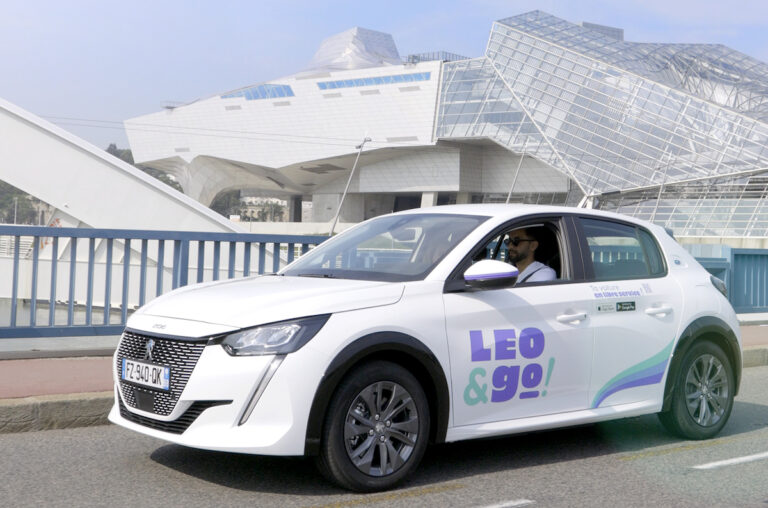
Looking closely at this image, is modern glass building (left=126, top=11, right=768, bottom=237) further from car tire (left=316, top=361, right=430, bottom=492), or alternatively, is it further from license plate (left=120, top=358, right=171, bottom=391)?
license plate (left=120, top=358, right=171, bottom=391)

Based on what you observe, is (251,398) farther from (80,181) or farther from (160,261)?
(80,181)

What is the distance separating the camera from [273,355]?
15.6 ft

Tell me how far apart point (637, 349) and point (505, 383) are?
4.08 ft

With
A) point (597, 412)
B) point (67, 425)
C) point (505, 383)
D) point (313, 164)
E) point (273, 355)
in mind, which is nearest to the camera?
point (273, 355)

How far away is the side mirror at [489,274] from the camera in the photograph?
541 centimetres

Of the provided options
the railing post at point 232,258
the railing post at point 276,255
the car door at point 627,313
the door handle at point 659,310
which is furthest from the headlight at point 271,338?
the railing post at point 276,255

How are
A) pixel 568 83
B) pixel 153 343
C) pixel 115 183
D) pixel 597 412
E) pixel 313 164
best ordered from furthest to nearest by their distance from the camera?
1. pixel 313 164
2. pixel 568 83
3. pixel 115 183
4. pixel 597 412
5. pixel 153 343

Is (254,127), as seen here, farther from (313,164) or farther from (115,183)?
(115,183)

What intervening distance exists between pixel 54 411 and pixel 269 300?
241 cm

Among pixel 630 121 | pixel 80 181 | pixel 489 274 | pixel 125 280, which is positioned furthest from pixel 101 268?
pixel 630 121

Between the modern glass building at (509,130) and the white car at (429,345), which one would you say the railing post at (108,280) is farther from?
the modern glass building at (509,130)

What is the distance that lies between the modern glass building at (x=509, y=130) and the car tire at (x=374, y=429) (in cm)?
5816

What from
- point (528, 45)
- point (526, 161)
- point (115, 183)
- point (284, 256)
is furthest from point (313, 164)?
point (284, 256)

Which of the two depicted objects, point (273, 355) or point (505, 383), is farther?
point (505, 383)
